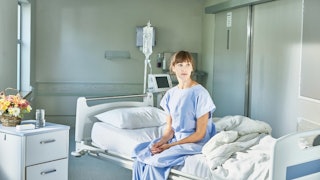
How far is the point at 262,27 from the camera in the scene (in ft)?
15.6

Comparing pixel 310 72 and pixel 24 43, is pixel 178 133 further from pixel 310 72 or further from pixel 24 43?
pixel 24 43

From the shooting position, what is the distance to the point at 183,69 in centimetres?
286

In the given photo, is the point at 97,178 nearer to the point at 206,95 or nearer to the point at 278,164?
the point at 206,95

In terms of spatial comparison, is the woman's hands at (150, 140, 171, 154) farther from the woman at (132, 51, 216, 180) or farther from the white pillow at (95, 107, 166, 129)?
the white pillow at (95, 107, 166, 129)

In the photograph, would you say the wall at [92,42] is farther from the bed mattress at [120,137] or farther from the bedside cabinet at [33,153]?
the bedside cabinet at [33,153]

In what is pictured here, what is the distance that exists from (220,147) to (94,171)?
1.86m

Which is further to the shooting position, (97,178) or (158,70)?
(158,70)

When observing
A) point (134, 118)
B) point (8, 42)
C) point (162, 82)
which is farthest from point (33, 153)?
point (162, 82)

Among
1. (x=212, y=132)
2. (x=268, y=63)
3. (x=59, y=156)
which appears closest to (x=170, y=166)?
(x=212, y=132)

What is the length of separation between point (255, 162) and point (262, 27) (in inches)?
110

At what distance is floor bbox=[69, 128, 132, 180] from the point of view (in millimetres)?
3799

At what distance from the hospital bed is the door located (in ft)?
5.34

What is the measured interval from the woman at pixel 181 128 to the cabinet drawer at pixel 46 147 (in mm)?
531

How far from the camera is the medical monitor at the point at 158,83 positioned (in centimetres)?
416
